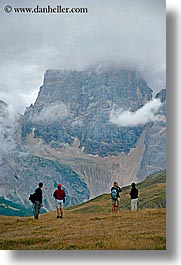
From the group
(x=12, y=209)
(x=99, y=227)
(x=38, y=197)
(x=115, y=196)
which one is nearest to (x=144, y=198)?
(x=115, y=196)

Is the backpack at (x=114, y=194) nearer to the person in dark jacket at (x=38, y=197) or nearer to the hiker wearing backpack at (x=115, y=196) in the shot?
the hiker wearing backpack at (x=115, y=196)

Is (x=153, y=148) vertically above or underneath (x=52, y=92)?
underneath

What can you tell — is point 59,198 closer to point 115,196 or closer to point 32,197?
point 32,197

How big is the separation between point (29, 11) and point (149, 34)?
69cm

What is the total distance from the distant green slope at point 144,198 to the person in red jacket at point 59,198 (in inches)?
2.1

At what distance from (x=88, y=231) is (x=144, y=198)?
36 cm

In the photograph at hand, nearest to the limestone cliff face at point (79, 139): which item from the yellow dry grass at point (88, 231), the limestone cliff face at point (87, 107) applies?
the limestone cliff face at point (87, 107)

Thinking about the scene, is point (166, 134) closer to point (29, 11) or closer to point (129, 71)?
point (129, 71)

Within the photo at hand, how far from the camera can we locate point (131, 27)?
10.4 feet

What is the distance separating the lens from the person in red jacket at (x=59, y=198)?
314cm

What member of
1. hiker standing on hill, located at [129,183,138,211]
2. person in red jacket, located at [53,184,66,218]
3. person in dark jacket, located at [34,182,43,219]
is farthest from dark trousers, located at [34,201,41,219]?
hiker standing on hill, located at [129,183,138,211]

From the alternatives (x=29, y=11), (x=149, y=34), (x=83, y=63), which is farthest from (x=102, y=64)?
(x=29, y=11)

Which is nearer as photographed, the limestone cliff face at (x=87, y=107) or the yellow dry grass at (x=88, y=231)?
the yellow dry grass at (x=88, y=231)

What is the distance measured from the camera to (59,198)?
3.14 m
